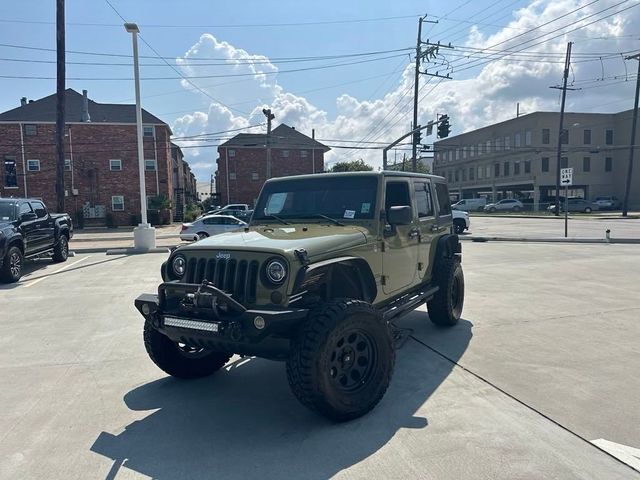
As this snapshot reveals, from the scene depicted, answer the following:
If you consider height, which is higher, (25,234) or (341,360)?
(25,234)

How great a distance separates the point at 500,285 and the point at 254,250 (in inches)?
280

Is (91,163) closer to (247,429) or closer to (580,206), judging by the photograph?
(247,429)

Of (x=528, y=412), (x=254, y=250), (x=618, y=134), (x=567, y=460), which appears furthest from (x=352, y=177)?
(x=618, y=134)

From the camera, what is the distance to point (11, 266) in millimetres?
10703

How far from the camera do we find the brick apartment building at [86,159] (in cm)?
3850

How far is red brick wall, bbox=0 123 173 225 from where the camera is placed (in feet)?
127

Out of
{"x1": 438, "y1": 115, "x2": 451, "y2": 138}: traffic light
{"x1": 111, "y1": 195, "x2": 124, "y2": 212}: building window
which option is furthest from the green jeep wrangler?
{"x1": 111, "y1": 195, "x2": 124, "y2": 212}: building window

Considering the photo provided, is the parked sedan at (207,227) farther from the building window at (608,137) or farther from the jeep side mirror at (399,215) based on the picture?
the building window at (608,137)

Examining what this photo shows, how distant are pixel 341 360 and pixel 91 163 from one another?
41227mm

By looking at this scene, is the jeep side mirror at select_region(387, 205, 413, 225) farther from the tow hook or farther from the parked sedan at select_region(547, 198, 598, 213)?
the parked sedan at select_region(547, 198, 598, 213)

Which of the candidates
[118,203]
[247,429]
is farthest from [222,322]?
[118,203]

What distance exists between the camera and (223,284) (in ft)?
12.4

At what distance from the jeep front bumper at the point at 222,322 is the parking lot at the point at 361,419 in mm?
680

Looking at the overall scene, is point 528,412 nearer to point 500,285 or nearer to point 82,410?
point 82,410
